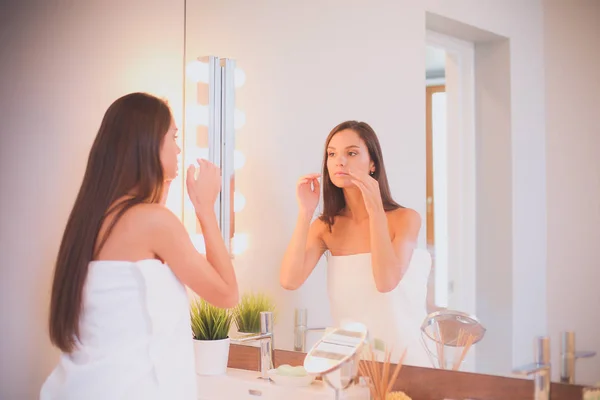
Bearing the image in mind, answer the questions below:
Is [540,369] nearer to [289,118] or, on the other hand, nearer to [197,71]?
[289,118]

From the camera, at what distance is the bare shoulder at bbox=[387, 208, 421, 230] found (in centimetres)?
157

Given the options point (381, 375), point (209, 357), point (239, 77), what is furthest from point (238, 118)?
point (381, 375)

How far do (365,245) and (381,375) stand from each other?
0.27 meters

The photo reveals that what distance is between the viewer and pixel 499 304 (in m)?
1.49

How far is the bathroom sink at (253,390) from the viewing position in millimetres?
1569

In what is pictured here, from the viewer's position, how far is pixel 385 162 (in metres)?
1.62

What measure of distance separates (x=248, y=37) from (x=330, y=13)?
259 millimetres

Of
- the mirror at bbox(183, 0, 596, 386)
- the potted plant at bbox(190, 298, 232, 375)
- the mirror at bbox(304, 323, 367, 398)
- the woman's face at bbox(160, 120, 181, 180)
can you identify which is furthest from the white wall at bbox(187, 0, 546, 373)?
the woman's face at bbox(160, 120, 181, 180)

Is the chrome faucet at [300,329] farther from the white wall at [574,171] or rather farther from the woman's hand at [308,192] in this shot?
the white wall at [574,171]

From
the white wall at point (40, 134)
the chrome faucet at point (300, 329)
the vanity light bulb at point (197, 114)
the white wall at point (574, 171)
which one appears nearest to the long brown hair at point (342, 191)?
the chrome faucet at point (300, 329)

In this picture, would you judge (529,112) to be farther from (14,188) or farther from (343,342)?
(14,188)

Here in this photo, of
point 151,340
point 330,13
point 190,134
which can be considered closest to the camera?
point 151,340

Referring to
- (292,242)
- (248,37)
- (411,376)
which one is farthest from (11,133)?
(411,376)

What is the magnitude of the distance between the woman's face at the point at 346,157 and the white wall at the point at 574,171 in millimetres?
386
